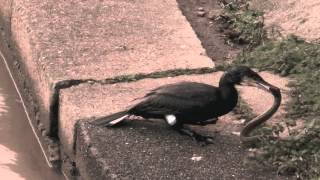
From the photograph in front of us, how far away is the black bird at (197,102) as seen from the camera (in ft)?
15.8

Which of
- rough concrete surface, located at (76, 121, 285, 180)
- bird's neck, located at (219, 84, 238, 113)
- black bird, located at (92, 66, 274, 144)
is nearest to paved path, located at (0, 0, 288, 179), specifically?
rough concrete surface, located at (76, 121, 285, 180)

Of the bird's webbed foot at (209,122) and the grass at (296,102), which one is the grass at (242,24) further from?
the bird's webbed foot at (209,122)

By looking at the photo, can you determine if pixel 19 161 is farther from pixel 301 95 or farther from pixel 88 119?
pixel 301 95

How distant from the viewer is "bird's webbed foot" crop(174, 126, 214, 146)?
4.87 m

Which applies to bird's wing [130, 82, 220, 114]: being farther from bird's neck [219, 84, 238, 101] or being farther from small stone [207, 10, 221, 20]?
small stone [207, 10, 221, 20]

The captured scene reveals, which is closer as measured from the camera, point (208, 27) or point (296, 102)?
point (296, 102)

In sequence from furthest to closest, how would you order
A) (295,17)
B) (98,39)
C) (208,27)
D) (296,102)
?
1. (208,27)
2. (295,17)
3. (98,39)
4. (296,102)

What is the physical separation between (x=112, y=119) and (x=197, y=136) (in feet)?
1.80

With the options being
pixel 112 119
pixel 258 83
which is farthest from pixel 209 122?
pixel 112 119

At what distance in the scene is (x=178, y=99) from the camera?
487 cm

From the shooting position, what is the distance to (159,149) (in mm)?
4781

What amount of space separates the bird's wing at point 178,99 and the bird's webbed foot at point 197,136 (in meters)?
0.14

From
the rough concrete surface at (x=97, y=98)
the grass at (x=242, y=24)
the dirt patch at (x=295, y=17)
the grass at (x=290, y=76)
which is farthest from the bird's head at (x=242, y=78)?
the grass at (x=242, y=24)

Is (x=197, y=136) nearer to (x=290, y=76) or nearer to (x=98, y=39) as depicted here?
(x=290, y=76)
